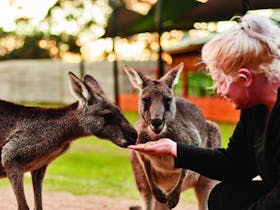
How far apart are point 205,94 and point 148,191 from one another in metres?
10.1

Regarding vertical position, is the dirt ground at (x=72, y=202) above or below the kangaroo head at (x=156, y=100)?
below

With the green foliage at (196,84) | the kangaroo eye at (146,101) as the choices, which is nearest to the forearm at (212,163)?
the kangaroo eye at (146,101)

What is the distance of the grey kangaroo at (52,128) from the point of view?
10.8 feet

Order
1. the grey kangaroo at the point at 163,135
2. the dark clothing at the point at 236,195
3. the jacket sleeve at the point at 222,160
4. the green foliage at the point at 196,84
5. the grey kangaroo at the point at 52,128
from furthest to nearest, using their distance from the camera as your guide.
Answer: the green foliage at the point at 196,84 < the grey kangaroo at the point at 163,135 < the grey kangaroo at the point at 52,128 < the jacket sleeve at the point at 222,160 < the dark clothing at the point at 236,195

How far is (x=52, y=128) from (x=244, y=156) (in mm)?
1293

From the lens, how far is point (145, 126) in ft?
11.8

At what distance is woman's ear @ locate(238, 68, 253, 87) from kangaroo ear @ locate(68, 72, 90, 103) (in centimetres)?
133

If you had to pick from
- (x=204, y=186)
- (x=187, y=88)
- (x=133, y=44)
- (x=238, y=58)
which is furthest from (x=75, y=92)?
(x=133, y=44)

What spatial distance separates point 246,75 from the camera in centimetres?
217

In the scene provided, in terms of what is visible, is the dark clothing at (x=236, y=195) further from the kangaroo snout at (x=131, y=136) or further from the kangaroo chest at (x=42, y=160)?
the kangaroo chest at (x=42, y=160)

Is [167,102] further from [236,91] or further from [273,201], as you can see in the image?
[273,201]

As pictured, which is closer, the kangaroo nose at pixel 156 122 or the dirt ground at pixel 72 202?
the kangaroo nose at pixel 156 122

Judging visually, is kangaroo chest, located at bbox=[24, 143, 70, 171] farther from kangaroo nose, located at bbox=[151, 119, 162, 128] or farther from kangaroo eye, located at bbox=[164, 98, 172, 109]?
kangaroo eye, located at bbox=[164, 98, 172, 109]

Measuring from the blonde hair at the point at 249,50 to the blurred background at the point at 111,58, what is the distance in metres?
0.77
